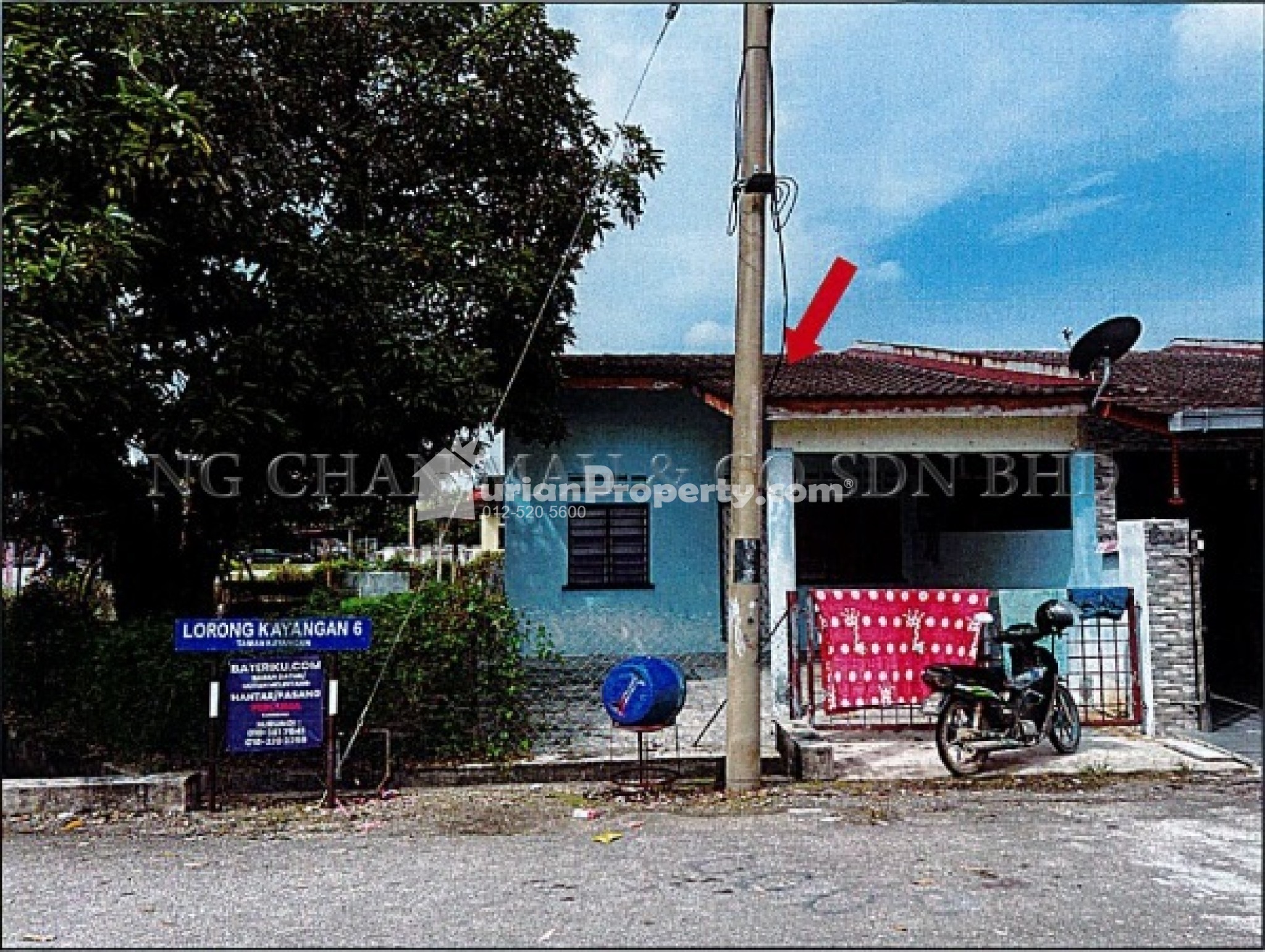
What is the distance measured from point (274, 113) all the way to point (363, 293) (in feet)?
5.94

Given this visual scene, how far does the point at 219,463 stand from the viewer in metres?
9.32

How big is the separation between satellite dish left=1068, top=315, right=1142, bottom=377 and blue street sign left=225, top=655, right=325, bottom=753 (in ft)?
23.6

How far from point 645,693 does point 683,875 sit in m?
1.79

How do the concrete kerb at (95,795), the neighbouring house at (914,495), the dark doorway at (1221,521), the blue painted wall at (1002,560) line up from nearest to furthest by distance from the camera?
the concrete kerb at (95,795) < the neighbouring house at (914,495) < the blue painted wall at (1002,560) < the dark doorway at (1221,521)

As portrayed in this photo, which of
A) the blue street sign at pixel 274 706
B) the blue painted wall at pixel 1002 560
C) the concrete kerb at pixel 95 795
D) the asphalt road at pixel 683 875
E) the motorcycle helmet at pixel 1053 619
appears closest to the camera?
the asphalt road at pixel 683 875

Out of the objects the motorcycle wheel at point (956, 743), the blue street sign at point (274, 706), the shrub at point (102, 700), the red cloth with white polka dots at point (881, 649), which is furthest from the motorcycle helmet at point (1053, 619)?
the shrub at point (102, 700)

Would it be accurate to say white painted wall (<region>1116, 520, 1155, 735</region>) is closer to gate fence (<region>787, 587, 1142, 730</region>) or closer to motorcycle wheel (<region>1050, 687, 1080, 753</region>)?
gate fence (<region>787, 587, 1142, 730</region>)

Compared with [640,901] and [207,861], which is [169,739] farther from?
[640,901]

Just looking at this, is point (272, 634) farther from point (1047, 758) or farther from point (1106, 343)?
point (1106, 343)

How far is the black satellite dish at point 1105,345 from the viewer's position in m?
10.2

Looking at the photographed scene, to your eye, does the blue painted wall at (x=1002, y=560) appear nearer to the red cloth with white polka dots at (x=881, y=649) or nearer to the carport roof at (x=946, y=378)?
the carport roof at (x=946, y=378)

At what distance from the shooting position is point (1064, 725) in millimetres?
8195

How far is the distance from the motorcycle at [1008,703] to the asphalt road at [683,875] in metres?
0.54

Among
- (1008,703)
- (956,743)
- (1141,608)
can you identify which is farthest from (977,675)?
(1141,608)
